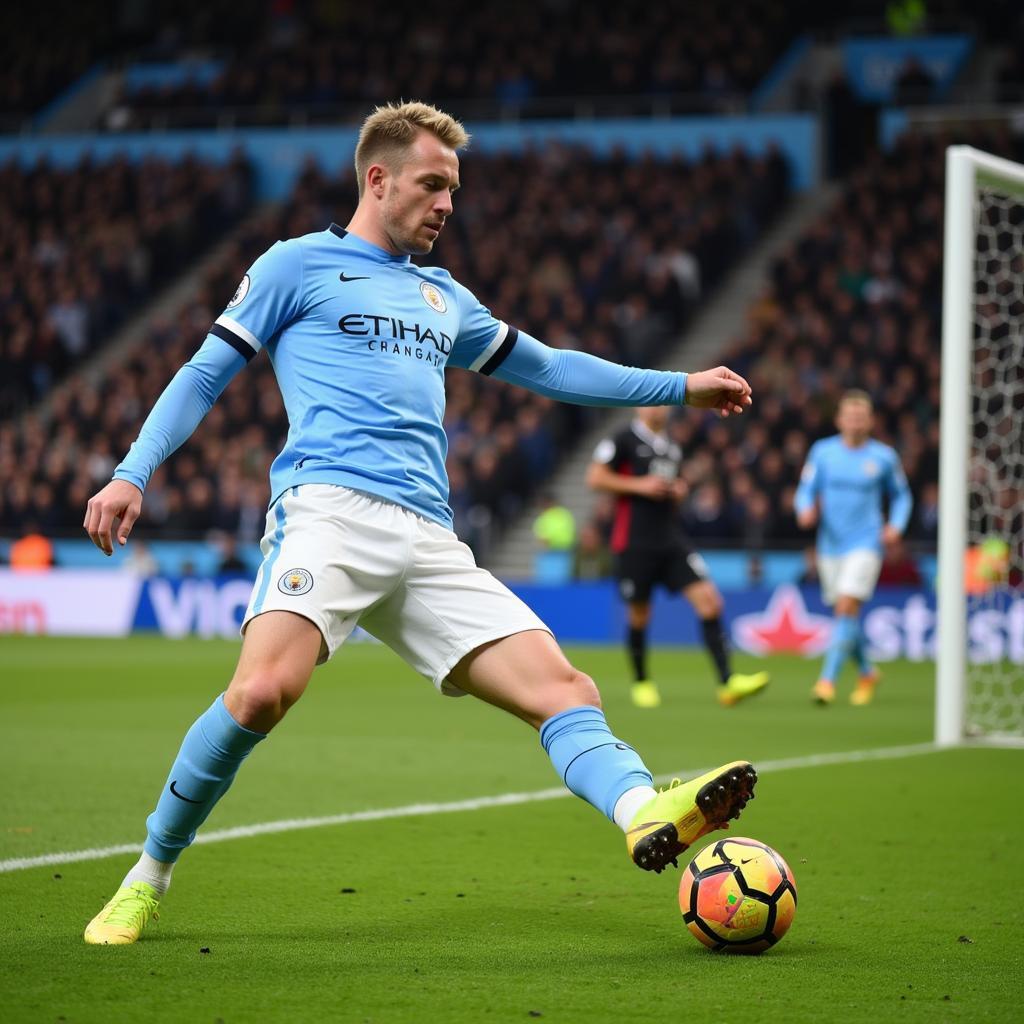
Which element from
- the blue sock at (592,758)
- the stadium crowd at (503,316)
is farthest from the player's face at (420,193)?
the stadium crowd at (503,316)

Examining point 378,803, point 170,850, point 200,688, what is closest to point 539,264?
point 200,688

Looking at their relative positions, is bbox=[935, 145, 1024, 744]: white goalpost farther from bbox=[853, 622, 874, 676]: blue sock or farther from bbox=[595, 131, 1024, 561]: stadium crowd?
bbox=[595, 131, 1024, 561]: stadium crowd

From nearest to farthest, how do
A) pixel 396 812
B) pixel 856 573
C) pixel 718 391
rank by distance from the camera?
pixel 718 391 → pixel 396 812 → pixel 856 573

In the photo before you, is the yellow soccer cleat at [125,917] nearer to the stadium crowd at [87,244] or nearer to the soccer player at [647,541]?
the soccer player at [647,541]

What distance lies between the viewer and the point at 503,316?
24672 millimetres

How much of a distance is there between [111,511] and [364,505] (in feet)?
2.24

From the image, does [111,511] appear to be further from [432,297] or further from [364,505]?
[432,297]

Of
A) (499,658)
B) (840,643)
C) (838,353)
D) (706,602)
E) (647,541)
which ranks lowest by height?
(840,643)

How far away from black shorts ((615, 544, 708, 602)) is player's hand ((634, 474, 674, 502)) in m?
0.43

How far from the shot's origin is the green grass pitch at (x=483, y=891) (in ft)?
12.7

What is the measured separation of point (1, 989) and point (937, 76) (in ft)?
86.9

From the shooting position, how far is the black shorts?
12359 mm

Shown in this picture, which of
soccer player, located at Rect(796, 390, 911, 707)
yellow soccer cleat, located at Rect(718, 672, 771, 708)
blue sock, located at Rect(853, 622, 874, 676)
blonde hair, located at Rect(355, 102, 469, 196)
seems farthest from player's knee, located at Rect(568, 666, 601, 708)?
blue sock, located at Rect(853, 622, 874, 676)

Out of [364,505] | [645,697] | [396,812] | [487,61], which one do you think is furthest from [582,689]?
[487,61]
